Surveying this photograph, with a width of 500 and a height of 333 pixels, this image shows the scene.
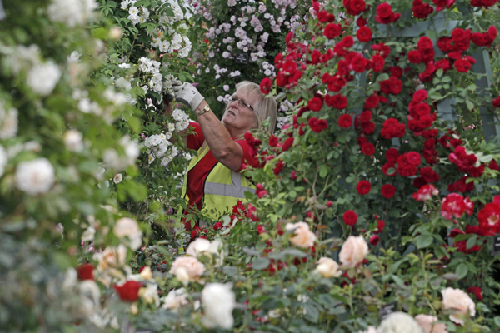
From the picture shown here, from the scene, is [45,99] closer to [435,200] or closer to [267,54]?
[435,200]

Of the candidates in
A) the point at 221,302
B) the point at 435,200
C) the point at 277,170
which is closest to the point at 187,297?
the point at 221,302

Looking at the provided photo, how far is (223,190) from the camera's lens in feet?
11.3

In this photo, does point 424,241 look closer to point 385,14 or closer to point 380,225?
point 380,225

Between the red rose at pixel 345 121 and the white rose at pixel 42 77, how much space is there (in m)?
Answer: 1.02

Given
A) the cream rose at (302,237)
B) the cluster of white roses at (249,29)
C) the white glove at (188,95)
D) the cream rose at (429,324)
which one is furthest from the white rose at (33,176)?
the cluster of white roses at (249,29)

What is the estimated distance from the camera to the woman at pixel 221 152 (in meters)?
3.24

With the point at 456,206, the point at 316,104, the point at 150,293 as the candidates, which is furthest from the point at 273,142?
the point at 150,293

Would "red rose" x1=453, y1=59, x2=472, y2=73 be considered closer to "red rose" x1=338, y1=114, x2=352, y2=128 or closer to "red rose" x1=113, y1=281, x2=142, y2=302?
"red rose" x1=338, y1=114, x2=352, y2=128

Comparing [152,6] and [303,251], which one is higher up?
[152,6]

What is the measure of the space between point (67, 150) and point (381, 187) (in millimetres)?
1156

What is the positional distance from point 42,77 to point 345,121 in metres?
1.05

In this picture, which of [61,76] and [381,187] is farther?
[381,187]

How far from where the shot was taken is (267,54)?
5215 mm

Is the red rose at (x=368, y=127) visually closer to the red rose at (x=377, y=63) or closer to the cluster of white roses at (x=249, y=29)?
the red rose at (x=377, y=63)
